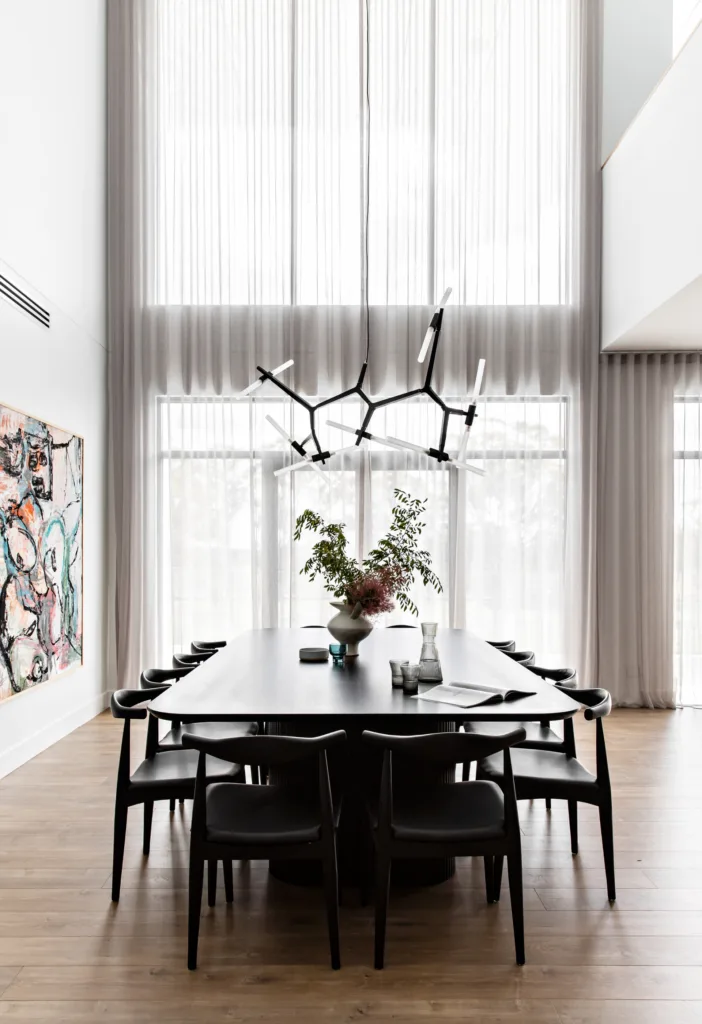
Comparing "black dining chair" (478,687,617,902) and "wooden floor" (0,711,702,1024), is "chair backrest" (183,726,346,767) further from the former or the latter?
"black dining chair" (478,687,617,902)

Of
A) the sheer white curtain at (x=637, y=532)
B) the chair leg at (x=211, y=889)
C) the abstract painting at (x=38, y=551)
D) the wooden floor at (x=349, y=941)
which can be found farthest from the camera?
the sheer white curtain at (x=637, y=532)

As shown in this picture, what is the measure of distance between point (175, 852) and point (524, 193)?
5.92 meters

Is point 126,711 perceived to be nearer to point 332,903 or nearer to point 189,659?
point 332,903

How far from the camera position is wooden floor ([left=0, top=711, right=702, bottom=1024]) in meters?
2.45

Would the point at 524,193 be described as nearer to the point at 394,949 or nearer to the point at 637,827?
the point at 637,827

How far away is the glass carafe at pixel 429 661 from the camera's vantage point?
11.3 feet

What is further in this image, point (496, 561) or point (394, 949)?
point (496, 561)

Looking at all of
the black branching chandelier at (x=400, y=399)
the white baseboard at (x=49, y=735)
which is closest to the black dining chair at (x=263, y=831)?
the black branching chandelier at (x=400, y=399)

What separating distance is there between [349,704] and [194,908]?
836 mm

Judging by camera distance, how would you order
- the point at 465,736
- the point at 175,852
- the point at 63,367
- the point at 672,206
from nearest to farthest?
the point at 465,736
the point at 175,852
the point at 672,206
the point at 63,367

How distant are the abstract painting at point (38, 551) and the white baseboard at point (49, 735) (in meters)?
0.35

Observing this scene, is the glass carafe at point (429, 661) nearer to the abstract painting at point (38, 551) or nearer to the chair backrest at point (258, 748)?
the chair backrest at point (258, 748)


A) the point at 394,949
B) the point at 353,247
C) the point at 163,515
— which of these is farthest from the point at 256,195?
the point at 394,949

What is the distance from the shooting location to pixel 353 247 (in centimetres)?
713
